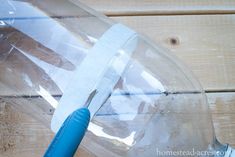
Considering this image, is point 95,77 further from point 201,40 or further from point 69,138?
point 201,40

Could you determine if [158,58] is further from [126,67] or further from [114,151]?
[114,151]

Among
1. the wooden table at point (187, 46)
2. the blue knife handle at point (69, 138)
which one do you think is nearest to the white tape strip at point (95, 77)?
the blue knife handle at point (69, 138)

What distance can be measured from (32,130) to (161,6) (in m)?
0.36

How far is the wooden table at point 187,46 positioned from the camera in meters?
0.62

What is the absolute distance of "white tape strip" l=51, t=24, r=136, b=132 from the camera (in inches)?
18.3

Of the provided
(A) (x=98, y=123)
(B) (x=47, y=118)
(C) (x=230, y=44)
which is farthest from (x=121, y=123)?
(C) (x=230, y=44)

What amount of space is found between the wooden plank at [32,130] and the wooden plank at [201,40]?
37 mm

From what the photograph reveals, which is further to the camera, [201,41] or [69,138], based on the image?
[201,41]

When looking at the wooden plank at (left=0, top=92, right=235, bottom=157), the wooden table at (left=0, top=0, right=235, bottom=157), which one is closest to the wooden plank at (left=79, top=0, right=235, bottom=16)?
the wooden table at (left=0, top=0, right=235, bottom=157)

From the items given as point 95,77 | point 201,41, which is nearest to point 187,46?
point 201,41

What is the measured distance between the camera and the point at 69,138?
0.40 metres

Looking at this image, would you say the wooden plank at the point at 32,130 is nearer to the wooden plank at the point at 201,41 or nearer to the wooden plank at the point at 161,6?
the wooden plank at the point at 201,41

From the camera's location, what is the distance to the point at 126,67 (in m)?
0.57

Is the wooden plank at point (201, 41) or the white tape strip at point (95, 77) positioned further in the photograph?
the wooden plank at point (201, 41)
